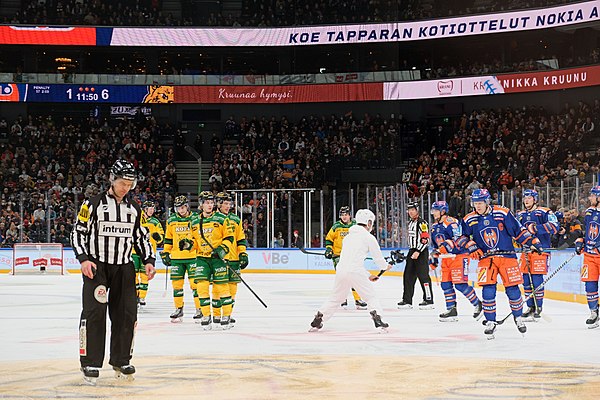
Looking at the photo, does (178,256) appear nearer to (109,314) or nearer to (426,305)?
(426,305)

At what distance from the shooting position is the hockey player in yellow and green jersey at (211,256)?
11.5m

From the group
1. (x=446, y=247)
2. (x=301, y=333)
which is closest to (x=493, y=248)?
(x=446, y=247)

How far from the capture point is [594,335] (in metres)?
10.9

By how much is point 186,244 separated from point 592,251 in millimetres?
5323

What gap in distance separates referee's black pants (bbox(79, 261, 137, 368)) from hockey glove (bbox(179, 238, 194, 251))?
4.78 metres

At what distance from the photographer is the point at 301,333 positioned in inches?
443

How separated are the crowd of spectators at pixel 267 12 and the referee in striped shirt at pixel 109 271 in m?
30.0

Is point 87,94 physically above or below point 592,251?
above

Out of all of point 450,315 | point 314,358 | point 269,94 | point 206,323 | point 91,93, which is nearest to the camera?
point 314,358

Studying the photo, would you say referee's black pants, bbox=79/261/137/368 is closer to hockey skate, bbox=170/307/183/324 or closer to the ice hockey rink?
the ice hockey rink

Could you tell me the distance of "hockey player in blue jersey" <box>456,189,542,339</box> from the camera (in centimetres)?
1048

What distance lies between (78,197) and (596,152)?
1655 cm

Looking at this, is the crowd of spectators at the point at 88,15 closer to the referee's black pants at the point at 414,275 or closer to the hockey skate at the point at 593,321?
the referee's black pants at the point at 414,275

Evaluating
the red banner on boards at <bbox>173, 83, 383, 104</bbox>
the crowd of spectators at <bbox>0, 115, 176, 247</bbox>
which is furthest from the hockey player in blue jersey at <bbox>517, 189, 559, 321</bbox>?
the red banner on boards at <bbox>173, 83, 383, 104</bbox>
